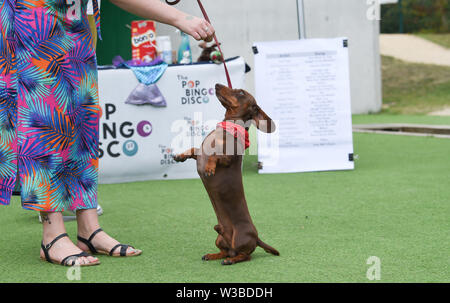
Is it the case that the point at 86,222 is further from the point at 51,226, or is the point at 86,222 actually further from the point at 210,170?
the point at 210,170

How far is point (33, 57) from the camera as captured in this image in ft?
7.30

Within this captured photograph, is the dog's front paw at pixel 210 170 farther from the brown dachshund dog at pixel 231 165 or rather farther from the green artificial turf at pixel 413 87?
the green artificial turf at pixel 413 87

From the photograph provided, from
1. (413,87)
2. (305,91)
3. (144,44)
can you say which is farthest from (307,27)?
(144,44)

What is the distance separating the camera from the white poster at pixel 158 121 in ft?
14.5

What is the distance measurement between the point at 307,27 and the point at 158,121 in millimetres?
5979

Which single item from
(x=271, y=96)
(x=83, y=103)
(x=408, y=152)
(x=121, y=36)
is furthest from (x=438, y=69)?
(x=83, y=103)

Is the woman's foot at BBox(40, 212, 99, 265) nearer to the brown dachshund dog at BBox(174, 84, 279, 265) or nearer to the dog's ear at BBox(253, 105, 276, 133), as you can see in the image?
the brown dachshund dog at BBox(174, 84, 279, 265)

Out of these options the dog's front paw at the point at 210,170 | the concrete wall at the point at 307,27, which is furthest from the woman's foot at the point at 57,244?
the concrete wall at the point at 307,27

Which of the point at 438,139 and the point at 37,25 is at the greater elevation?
the point at 37,25

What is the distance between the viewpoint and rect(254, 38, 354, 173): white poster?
15.6 ft

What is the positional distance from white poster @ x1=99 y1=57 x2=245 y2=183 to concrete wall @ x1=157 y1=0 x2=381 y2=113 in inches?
195

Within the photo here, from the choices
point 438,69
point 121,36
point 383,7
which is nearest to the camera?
point 121,36
